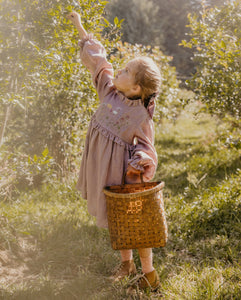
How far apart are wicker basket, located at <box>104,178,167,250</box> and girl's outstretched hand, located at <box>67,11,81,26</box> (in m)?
1.25

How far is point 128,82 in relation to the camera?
83.0 inches

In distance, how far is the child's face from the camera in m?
2.10

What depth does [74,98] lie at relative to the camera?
378 cm

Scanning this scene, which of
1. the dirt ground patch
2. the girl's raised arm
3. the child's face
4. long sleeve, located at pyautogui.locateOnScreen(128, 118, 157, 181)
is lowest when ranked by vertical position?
the dirt ground patch

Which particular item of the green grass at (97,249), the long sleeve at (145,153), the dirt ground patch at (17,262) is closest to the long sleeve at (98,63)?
the long sleeve at (145,153)

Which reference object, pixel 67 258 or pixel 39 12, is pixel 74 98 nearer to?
pixel 39 12

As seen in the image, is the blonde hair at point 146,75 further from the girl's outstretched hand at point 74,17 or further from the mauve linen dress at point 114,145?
the girl's outstretched hand at point 74,17

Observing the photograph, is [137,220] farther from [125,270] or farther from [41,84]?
[41,84]

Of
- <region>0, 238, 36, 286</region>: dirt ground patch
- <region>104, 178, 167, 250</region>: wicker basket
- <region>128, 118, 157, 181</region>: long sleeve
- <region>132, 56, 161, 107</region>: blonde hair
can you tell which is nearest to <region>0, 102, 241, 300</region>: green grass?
<region>0, 238, 36, 286</region>: dirt ground patch

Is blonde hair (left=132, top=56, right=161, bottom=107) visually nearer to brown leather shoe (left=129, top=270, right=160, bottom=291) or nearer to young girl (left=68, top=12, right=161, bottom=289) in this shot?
young girl (left=68, top=12, right=161, bottom=289)

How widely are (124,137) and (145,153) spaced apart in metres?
0.19

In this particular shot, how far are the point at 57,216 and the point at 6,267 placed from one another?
72cm

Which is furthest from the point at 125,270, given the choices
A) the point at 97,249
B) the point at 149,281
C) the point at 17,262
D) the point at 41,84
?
the point at 41,84

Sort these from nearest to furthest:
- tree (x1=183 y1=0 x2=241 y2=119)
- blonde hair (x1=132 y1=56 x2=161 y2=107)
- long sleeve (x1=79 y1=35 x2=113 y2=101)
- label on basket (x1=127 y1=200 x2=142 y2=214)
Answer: label on basket (x1=127 y1=200 x2=142 y2=214)
blonde hair (x1=132 y1=56 x2=161 y2=107)
long sleeve (x1=79 y1=35 x2=113 y2=101)
tree (x1=183 y1=0 x2=241 y2=119)
